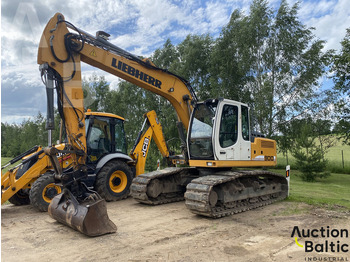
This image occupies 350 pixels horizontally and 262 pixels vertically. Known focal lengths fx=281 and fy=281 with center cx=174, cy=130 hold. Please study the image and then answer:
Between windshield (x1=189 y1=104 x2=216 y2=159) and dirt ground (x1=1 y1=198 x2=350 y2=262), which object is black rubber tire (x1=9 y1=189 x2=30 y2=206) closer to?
dirt ground (x1=1 y1=198 x2=350 y2=262)

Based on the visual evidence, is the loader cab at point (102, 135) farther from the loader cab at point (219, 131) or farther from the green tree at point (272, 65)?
the green tree at point (272, 65)

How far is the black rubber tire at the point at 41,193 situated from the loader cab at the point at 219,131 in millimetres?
3680

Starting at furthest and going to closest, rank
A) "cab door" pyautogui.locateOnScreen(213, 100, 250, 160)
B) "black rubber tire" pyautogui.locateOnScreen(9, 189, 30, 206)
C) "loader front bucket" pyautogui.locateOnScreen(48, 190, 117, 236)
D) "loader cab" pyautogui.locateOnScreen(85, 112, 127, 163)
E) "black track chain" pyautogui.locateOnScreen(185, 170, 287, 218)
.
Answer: "loader cab" pyautogui.locateOnScreen(85, 112, 127, 163) → "black rubber tire" pyautogui.locateOnScreen(9, 189, 30, 206) → "cab door" pyautogui.locateOnScreen(213, 100, 250, 160) → "black track chain" pyautogui.locateOnScreen(185, 170, 287, 218) → "loader front bucket" pyautogui.locateOnScreen(48, 190, 117, 236)

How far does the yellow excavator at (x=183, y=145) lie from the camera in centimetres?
564

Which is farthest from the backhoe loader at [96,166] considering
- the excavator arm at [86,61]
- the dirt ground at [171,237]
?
the excavator arm at [86,61]

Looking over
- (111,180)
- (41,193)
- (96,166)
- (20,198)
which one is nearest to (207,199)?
(111,180)

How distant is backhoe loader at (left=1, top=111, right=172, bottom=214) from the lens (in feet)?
23.1

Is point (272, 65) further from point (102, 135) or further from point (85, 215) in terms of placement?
point (85, 215)

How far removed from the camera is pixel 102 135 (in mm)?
8797

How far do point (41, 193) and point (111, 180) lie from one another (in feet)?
6.56

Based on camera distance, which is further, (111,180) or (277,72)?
(277,72)

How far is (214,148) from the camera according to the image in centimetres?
678

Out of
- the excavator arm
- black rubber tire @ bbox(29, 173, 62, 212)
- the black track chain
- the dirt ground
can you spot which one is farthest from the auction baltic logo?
black rubber tire @ bbox(29, 173, 62, 212)

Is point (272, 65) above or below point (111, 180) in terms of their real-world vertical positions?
above
